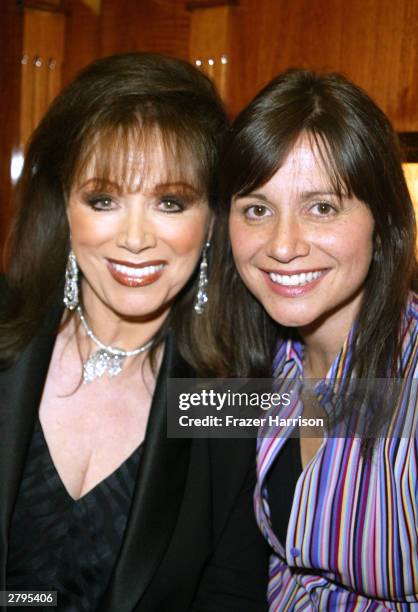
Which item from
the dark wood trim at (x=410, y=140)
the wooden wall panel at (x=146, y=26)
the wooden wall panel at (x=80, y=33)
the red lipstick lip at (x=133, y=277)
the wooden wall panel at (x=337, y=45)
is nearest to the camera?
the red lipstick lip at (x=133, y=277)

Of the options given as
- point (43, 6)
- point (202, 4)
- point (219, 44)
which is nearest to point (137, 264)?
point (219, 44)

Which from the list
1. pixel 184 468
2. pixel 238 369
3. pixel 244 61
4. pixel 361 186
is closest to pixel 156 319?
pixel 238 369

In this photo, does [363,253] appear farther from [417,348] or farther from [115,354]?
[115,354]

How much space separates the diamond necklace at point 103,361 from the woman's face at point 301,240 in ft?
1.54

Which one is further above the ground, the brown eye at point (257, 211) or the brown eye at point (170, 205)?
the brown eye at point (170, 205)

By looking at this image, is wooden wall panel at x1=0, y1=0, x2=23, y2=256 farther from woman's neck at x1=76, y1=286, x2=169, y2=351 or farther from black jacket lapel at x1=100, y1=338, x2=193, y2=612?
black jacket lapel at x1=100, y1=338, x2=193, y2=612

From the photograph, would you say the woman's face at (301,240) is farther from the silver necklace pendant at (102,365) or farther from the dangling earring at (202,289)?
the silver necklace pendant at (102,365)

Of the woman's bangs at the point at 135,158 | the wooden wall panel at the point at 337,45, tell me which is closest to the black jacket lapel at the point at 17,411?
the woman's bangs at the point at 135,158

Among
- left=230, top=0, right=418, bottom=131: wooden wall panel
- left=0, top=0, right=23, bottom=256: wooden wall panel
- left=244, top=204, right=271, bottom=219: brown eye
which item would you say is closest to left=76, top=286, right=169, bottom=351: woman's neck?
left=244, top=204, right=271, bottom=219: brown eye

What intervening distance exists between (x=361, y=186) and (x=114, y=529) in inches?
42.1

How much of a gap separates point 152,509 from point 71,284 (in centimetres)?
66

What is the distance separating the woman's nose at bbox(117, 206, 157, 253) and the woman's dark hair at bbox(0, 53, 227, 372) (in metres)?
0.09

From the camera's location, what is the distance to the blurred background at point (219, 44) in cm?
298

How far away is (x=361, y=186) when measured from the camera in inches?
64.8
